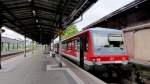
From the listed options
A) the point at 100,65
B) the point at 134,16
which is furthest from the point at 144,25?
the point at 100,65

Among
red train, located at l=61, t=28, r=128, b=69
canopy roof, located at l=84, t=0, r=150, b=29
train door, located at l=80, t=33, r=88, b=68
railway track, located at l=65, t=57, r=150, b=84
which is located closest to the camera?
canopy roof, located at l=84, t=0, r=150, b=29

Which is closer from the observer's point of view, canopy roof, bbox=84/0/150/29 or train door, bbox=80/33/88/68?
canopy roof, bbox=84/0/150/29

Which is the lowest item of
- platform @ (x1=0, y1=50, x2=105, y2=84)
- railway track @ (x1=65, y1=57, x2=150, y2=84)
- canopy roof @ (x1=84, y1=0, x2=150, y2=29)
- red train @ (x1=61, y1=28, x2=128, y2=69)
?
railway track @ (x1=65, y1=57, x2=150, y2=84)

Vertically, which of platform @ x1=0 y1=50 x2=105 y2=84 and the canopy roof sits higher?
the canopy roof

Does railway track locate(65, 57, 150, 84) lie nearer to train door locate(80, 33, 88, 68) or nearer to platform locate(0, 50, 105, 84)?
train door locate(80, 33, 88, 68)

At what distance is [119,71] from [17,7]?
Answer: 24.8 ft

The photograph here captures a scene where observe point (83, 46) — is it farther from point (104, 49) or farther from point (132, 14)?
point (132, 14)

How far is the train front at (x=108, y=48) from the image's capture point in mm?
15061

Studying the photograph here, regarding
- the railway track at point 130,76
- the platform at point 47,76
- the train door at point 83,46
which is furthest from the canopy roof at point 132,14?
the platform at point 47,76

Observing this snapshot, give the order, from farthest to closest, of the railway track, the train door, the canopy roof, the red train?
1. the train door
2. the red train
3. the railway track
4. the canopy roof

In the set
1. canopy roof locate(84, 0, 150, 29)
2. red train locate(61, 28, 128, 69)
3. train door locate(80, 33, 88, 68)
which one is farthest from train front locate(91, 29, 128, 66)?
canopy roof locate(84, 0, 150, 29)

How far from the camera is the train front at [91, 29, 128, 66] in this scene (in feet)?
49.4

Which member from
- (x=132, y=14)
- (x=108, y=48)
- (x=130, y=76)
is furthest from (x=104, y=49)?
(x=132, y=14)

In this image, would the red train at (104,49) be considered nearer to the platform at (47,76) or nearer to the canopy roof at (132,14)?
the platform at (47,76)
